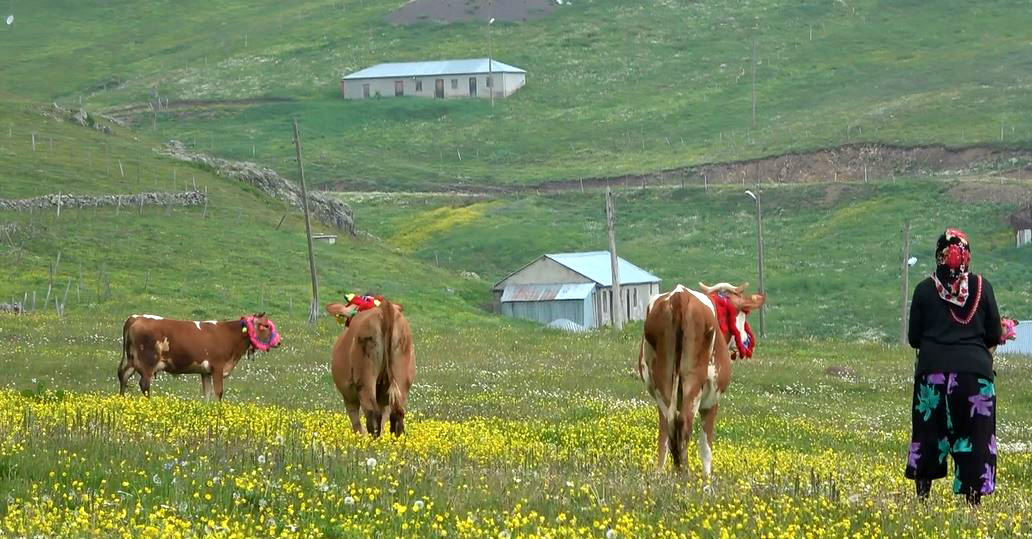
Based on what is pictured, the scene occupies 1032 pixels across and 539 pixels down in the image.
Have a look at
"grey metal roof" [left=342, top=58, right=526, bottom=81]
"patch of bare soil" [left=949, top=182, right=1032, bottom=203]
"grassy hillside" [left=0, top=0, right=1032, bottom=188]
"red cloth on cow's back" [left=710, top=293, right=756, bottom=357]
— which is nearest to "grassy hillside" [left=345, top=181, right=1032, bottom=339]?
"patch of bare soil" [left=949, top=182, right=1032, bottom=203]

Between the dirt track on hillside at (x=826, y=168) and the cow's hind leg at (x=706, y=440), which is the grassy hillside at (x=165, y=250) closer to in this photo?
the dirt track on hillside at (x=826, y=168)

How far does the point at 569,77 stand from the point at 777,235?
209 feet

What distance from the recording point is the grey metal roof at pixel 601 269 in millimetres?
77938

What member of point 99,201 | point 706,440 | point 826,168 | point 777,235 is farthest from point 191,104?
point 706,440

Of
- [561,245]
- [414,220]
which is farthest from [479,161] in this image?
[561,245]

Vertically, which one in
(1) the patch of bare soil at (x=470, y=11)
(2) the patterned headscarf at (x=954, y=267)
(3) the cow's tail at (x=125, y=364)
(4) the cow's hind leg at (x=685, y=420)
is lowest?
(3) the cow's tail at (x=125, y=364)

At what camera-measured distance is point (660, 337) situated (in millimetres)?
16016

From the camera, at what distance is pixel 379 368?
1738cm

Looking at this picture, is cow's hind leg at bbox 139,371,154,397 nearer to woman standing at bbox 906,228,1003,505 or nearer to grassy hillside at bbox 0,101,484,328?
woman standing at bbox 906,228,1003,505

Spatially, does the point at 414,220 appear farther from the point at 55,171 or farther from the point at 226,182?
the point at 55,171

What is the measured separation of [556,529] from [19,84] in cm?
15914

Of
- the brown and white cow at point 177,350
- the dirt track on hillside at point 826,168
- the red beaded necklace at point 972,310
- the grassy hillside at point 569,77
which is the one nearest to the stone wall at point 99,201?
the dirt track on hillside at point 826,168

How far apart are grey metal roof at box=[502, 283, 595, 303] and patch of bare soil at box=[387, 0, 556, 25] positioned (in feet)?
332

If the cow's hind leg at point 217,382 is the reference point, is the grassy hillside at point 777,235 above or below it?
below
